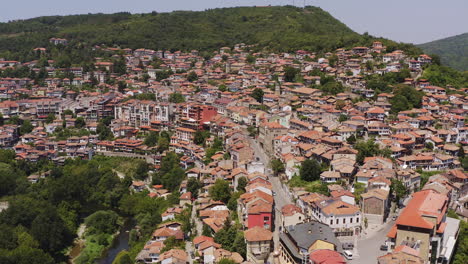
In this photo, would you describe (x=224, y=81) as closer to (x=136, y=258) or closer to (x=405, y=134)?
(x=405, y=134)

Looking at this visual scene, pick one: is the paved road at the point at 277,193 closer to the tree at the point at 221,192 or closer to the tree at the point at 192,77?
the tree at the point at 221,192

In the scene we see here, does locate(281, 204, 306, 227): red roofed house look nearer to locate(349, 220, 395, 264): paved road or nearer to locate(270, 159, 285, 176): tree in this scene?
locate(349, 220, 395, 264): paved road

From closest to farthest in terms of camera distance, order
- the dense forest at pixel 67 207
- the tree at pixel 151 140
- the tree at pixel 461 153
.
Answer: the dense forest at pixel 67 207
the tree at pixel 461 153
the tree at pixel 151 140

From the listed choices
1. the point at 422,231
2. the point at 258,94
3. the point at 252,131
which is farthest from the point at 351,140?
the point at 258,94

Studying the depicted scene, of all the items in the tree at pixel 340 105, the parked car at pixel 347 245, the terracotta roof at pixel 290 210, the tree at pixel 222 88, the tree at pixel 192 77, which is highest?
the tree at pixel 192 77

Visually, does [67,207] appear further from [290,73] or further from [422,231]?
[290,73]

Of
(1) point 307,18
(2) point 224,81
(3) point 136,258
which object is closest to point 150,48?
(2) point 224,81

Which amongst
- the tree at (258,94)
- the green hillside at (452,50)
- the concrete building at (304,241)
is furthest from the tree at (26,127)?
the green hillside at (452,50)

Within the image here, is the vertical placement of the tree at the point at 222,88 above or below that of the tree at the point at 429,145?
above
